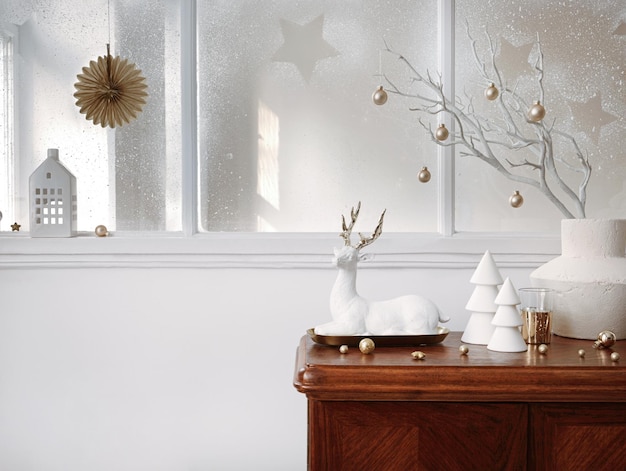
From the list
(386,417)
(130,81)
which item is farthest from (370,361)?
(130,81)

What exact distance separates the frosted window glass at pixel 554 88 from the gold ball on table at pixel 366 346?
0.68 m

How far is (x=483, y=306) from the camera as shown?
1.43 m

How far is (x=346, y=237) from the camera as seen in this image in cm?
140

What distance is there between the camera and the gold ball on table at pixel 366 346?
51.0 inches

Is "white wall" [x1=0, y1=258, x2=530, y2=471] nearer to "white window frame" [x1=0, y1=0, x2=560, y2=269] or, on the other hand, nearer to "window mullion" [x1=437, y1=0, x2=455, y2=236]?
"white window frame" [x1=0, y1=0, x2=560, y2=269]

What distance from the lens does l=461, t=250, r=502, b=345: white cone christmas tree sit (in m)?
1.41

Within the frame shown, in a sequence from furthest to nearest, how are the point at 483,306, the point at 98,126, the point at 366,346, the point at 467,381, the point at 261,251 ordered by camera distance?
the point at 98,126
the point at 261,251
the point at 483,306
the point at 366,346
the point at 467,381

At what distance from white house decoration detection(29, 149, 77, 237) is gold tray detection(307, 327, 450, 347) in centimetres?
86

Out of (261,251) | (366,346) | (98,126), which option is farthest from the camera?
(98,126)

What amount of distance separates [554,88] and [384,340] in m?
0.95

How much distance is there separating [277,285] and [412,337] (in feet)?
1.83

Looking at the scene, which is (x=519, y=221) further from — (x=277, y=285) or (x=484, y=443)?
(x=484, y=443)

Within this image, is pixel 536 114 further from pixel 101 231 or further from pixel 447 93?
pixel 101 231

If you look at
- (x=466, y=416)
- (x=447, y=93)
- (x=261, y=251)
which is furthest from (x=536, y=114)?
(x=261, y=251)
